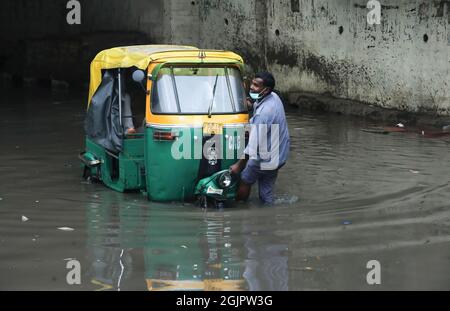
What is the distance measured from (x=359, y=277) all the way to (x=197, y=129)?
3240 mm

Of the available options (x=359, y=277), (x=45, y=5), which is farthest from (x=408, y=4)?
(x=45, y=5)

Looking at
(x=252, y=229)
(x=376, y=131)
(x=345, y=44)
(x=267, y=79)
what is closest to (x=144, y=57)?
(x=267, y=79)

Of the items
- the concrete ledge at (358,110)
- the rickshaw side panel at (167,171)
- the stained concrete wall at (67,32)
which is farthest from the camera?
the stained concrete wall at (67,32)

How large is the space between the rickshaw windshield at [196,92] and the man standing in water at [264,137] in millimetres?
306

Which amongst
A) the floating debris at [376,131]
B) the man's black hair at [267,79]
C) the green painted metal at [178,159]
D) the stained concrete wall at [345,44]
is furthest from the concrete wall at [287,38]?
the green painted metal at [178,159]

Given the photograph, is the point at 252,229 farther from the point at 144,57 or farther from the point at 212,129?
the point at 144,57

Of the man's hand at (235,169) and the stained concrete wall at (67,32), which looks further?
the stained concrete wall at (67,32)

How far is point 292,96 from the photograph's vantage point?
20391 millimetres

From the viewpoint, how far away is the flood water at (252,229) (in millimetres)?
7586

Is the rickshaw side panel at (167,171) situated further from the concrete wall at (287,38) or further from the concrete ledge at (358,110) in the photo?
the concrete wall at (287,38)

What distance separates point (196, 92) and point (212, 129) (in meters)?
0.54

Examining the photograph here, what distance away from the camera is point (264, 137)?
396 inches
